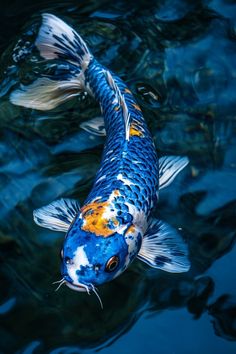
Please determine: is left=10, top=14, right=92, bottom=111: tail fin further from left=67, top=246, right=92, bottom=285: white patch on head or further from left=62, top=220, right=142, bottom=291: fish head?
left=67, top=246, right=92, bottom=285: white patch on head

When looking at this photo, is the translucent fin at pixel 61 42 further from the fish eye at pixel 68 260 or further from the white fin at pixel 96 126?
the fish eye at pixel 68 260

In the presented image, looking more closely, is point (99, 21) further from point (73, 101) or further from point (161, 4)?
point (73, 101)

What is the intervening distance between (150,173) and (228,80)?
1.78 metres

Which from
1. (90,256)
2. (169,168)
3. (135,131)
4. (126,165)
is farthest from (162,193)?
(90,256)

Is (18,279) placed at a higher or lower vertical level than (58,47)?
lower

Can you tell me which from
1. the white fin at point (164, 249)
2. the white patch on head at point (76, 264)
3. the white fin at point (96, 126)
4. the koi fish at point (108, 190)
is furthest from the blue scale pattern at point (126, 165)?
the white fin at point (96, 126)

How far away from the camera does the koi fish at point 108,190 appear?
10.9ft

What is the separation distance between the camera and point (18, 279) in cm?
404

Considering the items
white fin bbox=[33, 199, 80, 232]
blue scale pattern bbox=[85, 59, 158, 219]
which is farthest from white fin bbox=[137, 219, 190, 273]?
white fin bbox=[33, 199, 80, 232]

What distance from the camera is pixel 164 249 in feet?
12.4

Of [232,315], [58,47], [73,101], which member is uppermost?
[58,47]

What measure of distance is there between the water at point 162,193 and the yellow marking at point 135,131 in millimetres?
584

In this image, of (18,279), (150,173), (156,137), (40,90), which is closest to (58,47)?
(40,90)

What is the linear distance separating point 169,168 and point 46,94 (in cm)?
112
